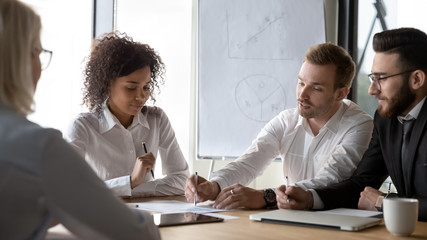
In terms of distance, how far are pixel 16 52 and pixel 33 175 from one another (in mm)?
240

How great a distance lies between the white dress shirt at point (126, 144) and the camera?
8.51 feet

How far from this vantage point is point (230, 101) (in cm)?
353

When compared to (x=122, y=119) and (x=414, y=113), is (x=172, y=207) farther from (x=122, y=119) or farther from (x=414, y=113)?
(x=414, y=113)

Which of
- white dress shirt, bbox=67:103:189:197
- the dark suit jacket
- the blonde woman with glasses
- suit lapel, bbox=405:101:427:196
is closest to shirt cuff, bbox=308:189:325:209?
the dark suit jacket

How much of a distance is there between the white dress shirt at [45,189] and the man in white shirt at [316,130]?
1594 millimetres

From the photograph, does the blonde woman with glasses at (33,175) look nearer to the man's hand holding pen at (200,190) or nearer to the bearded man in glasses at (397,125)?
the man's hand holding pen at (200,190)

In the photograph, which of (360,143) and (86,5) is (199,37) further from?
(360,143)

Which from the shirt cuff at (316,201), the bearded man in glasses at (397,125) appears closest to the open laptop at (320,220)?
the shirt cuff at (316,201)

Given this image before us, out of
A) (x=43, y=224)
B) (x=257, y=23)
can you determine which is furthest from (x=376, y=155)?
(x=43, y=224)

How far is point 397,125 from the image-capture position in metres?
2.26

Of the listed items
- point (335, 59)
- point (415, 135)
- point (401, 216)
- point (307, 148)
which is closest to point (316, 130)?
point (307, 148)

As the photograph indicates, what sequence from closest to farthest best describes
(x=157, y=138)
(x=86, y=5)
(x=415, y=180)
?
(x=415, y=180)
(x=157, y=138)
(x=86, y=5)

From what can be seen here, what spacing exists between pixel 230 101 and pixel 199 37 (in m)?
0.51

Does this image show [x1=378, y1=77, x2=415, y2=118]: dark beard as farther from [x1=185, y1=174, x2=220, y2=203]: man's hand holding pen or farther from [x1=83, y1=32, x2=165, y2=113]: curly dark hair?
[x1=83, y1=32, x2=165, y2=113]: curly dark hair
